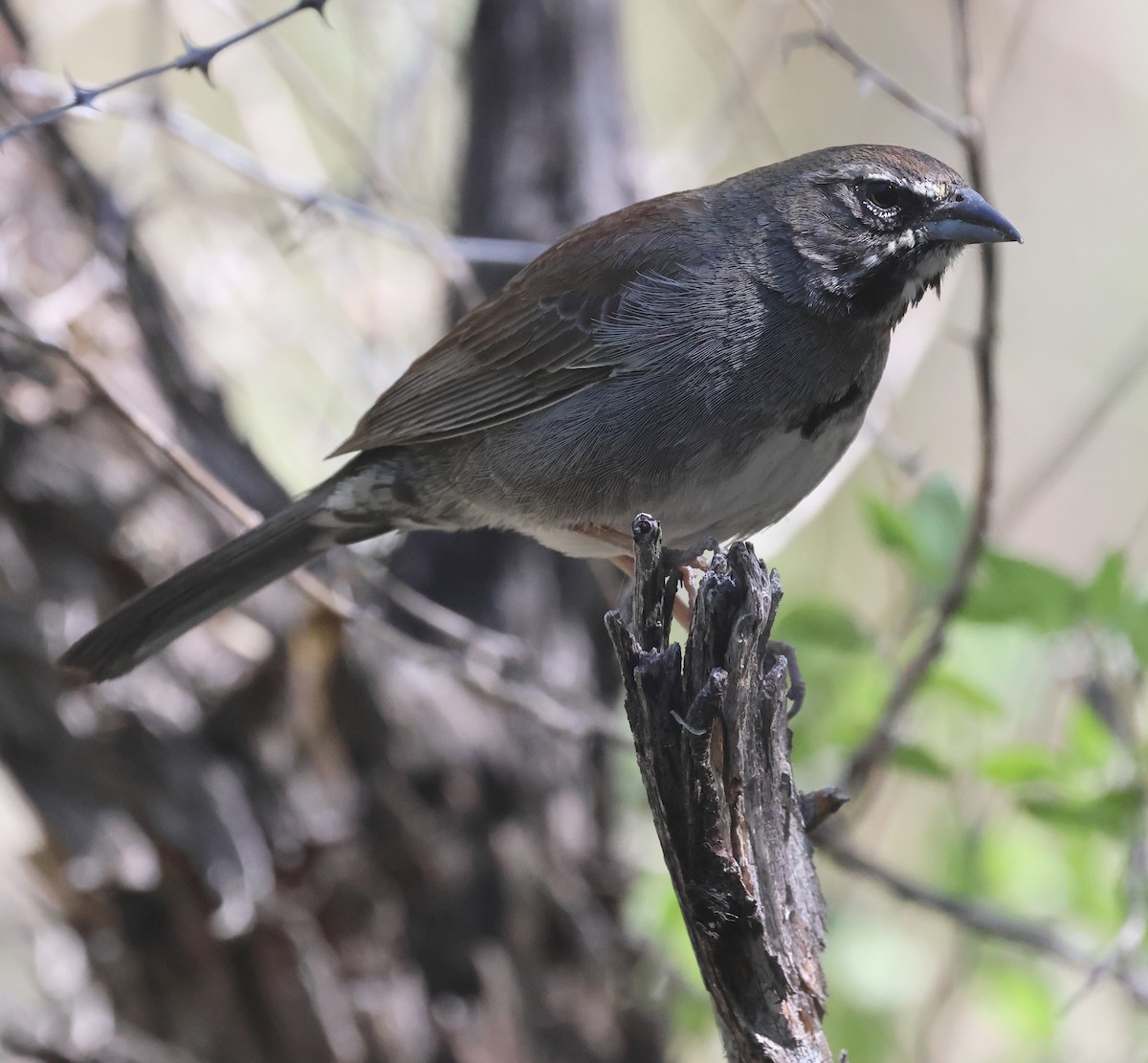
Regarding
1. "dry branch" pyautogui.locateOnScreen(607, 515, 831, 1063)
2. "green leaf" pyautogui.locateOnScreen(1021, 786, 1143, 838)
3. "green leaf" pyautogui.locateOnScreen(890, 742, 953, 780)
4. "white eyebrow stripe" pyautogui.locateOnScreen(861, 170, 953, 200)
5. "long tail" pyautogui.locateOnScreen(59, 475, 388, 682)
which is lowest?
→ "dry branch" pyautogui.locateOnScreen(607, 515, 831, 1063)

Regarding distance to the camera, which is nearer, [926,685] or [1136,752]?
[1136,752]

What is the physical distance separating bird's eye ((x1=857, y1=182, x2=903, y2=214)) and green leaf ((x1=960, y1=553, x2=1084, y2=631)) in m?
0.98

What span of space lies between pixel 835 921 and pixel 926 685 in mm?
1304

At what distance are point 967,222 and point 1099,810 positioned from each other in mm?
1663

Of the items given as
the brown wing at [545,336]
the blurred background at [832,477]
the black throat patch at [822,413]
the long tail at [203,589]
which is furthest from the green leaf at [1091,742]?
the long tail at [203,589]

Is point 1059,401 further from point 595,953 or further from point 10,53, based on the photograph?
point 10,53

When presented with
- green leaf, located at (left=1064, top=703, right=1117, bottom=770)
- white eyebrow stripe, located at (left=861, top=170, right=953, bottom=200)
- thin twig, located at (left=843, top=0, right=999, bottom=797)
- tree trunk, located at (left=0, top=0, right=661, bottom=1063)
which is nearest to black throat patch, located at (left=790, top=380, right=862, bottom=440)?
thin twig, located at (left=843, top=0, right=999, bottom=797)

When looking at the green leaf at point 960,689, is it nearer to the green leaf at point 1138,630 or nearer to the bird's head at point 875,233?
the green leaf at point 1138,630

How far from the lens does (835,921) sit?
4.89 metres

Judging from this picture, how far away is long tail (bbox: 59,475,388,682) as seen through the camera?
358cm

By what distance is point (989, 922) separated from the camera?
385 cm

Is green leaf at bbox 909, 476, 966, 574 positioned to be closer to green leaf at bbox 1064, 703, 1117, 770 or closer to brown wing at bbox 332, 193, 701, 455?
green leaf at bbox 1064, 703, 1117, 770

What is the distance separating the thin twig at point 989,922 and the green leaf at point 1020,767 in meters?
0.44

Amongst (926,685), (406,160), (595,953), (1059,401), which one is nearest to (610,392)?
(926,685)
